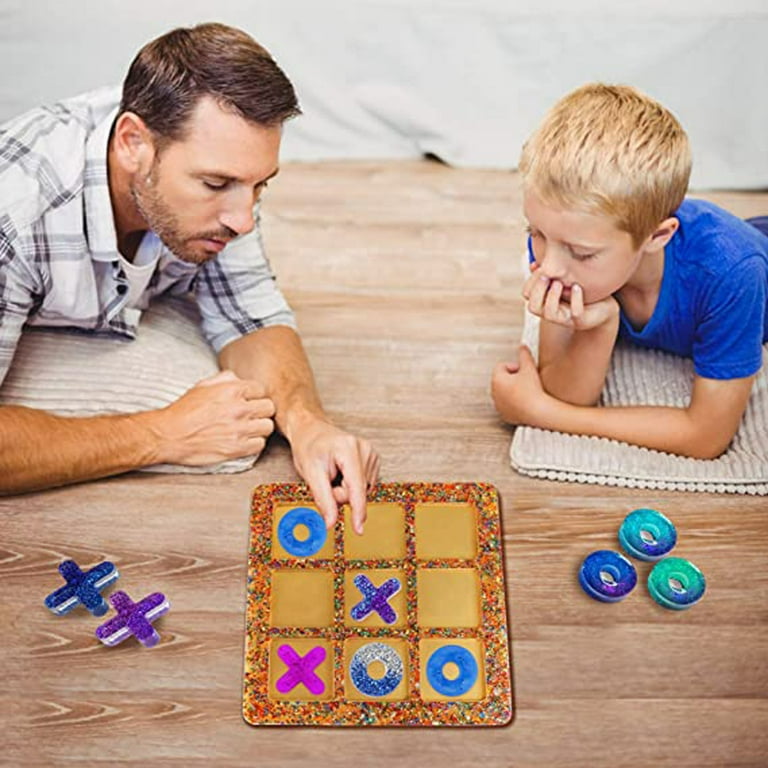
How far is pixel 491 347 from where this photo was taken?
1.95 metres

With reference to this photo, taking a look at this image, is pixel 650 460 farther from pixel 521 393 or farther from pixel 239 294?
pixel 239 294

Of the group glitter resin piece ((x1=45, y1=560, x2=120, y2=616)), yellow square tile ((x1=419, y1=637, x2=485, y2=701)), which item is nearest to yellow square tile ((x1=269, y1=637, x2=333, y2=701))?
yellow square tile ((x1=419, y1=637, x2=485, y2=701))

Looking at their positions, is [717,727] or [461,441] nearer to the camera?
[717,727]

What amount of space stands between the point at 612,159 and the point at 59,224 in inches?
31.5

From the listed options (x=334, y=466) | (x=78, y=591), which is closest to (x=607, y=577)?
(x=334, y=466)

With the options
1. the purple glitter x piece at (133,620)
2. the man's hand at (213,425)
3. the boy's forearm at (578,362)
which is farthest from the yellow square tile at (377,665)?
the boy's forearm at (578,362)

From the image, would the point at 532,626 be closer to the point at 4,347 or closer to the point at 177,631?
the point at 177,631

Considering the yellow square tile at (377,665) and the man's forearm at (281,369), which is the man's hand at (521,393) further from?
the yellow square tile at (377,665)

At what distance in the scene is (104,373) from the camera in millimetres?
1730

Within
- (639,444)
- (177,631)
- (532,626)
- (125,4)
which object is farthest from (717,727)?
(125,4)

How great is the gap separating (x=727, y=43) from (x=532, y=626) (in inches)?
60.6

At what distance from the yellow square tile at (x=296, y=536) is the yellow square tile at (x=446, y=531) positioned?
0.14 meters

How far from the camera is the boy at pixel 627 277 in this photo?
54.2 inches

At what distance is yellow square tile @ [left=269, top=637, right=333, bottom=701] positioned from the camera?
145 centimetres
